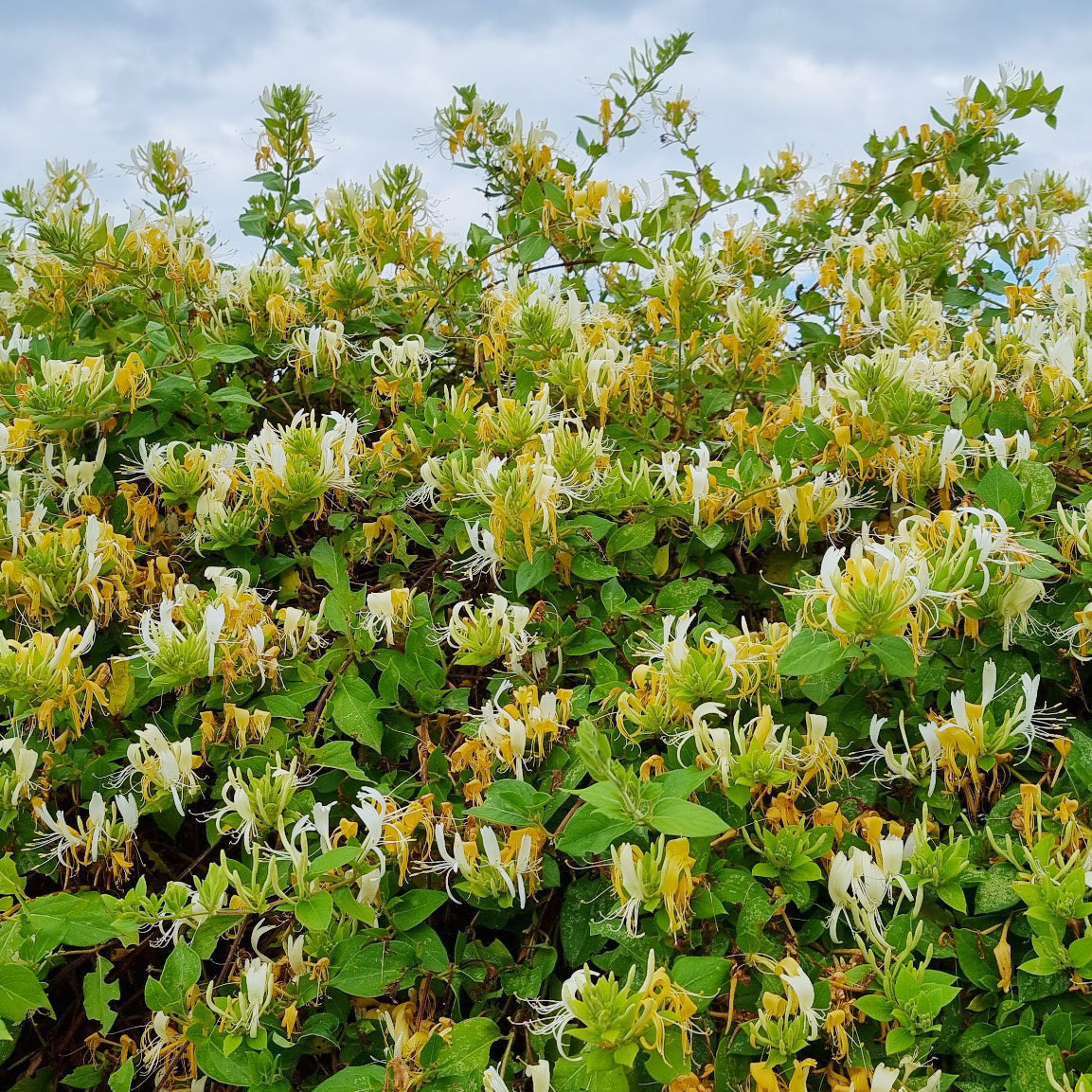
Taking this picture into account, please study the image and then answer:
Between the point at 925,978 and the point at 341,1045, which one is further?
the point at 341,1045

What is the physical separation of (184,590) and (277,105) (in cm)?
149

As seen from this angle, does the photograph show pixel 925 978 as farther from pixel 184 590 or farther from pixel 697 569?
pixel 184 590

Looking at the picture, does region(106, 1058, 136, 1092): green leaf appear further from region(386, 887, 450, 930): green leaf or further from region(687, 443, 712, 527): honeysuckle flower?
region(687, 443, 712, 527): honeysuckle flower

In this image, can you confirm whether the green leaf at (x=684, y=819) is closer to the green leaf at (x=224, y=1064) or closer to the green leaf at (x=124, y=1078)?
the green leaf at (x=224, y=1064)

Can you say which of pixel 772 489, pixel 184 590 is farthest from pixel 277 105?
pixel 772 489

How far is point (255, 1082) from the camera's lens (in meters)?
1.12

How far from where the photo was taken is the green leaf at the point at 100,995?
1256mm

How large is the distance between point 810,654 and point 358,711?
0.64m

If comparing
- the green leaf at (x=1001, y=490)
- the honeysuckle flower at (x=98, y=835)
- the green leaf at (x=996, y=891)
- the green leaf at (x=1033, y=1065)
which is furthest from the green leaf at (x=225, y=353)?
Answer: the green leaf at (x=1033, y=1065)

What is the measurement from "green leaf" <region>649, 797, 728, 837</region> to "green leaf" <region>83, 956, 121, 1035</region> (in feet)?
2.46

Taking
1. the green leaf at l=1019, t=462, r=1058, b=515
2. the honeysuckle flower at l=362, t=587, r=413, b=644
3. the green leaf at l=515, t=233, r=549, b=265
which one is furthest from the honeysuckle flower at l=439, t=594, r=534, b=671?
the green leaf at l=515, t=233, r=549, b=265

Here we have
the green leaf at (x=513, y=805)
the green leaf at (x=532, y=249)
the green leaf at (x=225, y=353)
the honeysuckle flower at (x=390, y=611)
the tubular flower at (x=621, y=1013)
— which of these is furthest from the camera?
the green leaf at (x=532, y=249)

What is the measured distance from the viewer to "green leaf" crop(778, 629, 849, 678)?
1.06m

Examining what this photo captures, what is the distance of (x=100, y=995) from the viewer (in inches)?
50.2
